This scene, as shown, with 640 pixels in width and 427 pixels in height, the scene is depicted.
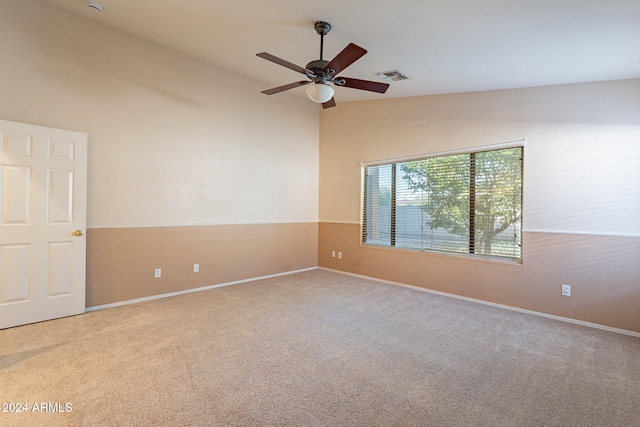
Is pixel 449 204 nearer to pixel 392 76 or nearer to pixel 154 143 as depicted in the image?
pixel 392 76

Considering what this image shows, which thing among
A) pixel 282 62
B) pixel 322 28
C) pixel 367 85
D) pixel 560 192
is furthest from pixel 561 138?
pixel 282 62

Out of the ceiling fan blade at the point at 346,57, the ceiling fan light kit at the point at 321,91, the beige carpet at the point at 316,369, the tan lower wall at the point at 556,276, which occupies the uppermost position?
the ceiling fan blade at the point at 346,57

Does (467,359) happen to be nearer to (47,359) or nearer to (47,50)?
(47,359)

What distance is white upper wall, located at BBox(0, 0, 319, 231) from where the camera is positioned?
10.6 feet

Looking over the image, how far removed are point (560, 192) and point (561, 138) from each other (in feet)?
2.04

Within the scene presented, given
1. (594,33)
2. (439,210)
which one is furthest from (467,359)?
(594,33)

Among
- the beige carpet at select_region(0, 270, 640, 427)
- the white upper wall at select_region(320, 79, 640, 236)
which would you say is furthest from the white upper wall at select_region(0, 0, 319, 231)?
the white upper wall at select_region(320, 79, 640, 236)

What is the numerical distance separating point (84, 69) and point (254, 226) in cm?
300

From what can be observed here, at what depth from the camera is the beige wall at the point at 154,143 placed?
3291 mm

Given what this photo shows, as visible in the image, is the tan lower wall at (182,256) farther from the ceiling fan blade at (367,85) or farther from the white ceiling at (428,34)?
the ceiling fan blade at (367,85)

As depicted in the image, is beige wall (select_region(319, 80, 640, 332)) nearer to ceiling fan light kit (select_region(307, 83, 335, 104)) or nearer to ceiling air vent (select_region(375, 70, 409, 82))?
ceiling air vent (select_region(375, 70, 409, 82))

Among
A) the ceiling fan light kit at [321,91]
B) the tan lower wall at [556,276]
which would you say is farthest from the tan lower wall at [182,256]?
the ceiling fan light kit at [321,91]

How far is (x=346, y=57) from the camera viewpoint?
2.55m

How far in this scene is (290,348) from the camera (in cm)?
272
